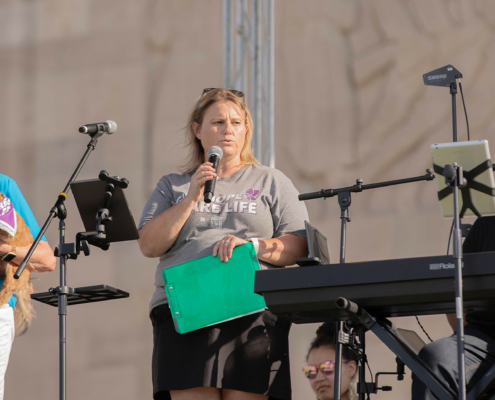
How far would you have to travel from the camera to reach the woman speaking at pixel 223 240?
2.21 meters

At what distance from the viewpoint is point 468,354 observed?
2.00 meters

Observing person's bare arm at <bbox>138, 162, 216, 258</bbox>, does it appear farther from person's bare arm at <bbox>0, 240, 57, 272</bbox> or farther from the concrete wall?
the concrete wall

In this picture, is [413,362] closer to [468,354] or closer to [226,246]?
[468,354]

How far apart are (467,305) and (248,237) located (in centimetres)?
82

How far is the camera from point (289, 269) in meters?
1.90

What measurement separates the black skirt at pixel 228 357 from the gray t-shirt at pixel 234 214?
0.18 meters

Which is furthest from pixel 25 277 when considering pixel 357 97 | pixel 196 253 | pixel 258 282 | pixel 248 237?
pixel 357 97

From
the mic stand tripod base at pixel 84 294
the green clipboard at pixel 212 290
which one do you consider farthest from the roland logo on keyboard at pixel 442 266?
the mic stand tripod base at pixel 84 294

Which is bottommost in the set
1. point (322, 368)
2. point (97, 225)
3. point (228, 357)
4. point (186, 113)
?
point (322, 368)

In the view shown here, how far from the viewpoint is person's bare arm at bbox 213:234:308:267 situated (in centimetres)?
223

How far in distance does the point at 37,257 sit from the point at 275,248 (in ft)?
3.44

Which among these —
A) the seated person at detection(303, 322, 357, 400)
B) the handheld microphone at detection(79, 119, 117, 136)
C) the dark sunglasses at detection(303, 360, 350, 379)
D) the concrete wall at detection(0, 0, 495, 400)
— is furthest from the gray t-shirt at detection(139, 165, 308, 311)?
the concrete wall at detection(0, 0, 495, 400)

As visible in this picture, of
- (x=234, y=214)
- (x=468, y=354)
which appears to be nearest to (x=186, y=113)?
(x=234, y=214)

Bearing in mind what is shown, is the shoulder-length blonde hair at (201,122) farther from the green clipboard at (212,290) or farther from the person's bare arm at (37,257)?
the person's bare arm at (37,257)
